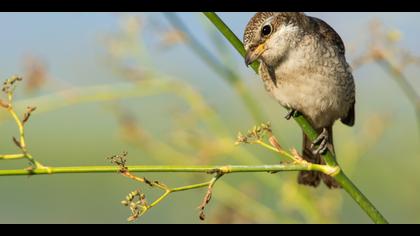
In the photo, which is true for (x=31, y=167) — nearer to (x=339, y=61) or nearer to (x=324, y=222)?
(x=324, y=222)

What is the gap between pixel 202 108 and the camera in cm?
322

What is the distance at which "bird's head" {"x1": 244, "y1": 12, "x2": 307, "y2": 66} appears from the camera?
2727 millimetres

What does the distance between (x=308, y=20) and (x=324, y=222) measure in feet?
3.50

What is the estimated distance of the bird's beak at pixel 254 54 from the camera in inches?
92.3

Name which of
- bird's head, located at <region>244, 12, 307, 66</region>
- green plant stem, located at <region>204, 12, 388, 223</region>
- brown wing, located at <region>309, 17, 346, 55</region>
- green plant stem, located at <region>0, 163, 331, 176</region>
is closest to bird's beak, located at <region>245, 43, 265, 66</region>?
bird's head, located at <region>244, 12, 307, 66</region>

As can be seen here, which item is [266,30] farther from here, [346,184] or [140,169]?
[140,169]

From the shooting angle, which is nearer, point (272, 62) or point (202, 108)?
point (272, 62)

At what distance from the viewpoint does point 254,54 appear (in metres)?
2.60

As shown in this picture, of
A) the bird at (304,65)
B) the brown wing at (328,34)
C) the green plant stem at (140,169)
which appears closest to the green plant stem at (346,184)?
the green plant stem at (140,169)

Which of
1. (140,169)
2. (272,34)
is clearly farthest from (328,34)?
(140,169)

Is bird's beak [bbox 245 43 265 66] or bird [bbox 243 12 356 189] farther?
bird [bbox 243 12 356 189]

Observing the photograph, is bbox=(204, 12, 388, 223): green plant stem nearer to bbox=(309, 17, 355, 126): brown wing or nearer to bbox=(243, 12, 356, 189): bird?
bbox=(243, 12, 356, 189): bird

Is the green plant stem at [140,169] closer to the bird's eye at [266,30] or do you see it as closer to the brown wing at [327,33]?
the bird's eye at [266,30]
